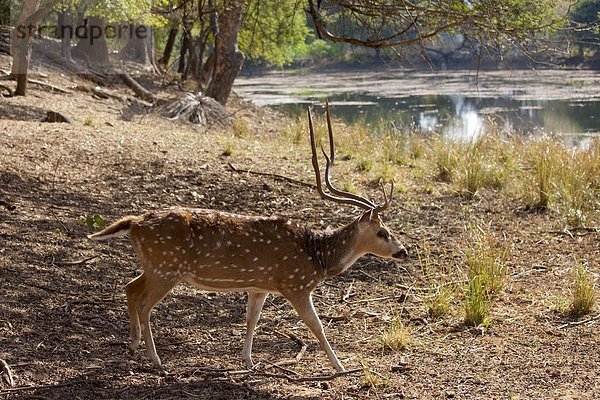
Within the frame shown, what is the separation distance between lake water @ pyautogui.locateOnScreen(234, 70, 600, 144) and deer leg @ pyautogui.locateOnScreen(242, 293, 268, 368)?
7.77 meters

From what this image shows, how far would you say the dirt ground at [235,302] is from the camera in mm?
5152

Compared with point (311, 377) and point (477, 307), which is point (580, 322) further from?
→ point (311, 377)

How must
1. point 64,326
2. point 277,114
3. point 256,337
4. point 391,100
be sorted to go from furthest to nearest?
point 391,100
point 277,114
point 256,337
point 64,326

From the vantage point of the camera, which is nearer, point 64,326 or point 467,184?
point 64,326

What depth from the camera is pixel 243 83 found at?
37156 millimetres

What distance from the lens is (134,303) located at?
5312 millimetres

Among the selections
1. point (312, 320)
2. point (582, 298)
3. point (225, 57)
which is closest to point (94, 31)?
point (225, 57)

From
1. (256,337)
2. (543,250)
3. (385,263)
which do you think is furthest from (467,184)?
(256,337)

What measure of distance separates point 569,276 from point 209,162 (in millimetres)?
4339

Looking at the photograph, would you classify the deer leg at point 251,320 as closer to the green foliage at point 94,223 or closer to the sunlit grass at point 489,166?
the green foliage at point 94,223

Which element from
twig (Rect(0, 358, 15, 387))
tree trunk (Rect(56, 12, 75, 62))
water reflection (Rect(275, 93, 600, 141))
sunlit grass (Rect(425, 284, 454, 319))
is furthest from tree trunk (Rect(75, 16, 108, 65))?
twig (Rect(0, 358, 15, 387))

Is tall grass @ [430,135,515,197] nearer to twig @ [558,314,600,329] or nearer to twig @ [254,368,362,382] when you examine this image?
twig @ [558,314,600,329]

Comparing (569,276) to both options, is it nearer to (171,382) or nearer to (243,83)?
(171,382)

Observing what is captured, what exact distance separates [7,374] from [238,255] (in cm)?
141
